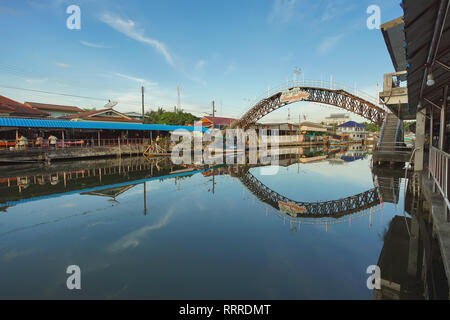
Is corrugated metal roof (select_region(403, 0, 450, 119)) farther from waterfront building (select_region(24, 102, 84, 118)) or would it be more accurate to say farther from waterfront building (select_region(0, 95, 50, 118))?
waterfront building (select_region(24, 102, 84, 118))

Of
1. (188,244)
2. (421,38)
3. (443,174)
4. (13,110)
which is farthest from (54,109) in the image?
(443,174)

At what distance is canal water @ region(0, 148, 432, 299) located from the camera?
11.8 feet

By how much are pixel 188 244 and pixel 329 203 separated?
5.59 m

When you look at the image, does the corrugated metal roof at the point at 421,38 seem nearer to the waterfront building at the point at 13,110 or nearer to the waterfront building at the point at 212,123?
the waterfront building at the point at 212,123

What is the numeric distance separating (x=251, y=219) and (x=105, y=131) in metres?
26.3

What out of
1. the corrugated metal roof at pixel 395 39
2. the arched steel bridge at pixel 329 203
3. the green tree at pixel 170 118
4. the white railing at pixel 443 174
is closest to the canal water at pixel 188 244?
the arched steel bridge at pixel 329 203

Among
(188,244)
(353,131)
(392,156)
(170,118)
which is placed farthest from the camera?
(353,131)

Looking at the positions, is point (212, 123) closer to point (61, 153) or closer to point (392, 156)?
point (61, 153)

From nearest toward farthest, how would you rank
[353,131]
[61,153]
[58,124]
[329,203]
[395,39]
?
[329,203], [395,39], [58,124], [61,153], [353,131]

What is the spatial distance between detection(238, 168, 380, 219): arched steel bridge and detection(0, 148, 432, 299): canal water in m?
0.09

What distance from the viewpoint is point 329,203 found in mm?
8297

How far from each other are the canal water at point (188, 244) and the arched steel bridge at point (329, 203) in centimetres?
9

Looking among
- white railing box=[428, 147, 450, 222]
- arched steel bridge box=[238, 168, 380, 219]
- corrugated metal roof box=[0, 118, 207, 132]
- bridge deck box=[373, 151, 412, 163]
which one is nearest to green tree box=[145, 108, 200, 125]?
corrugated metal roof box=[0, 118, 207, 132]

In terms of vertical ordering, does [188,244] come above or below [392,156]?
below
